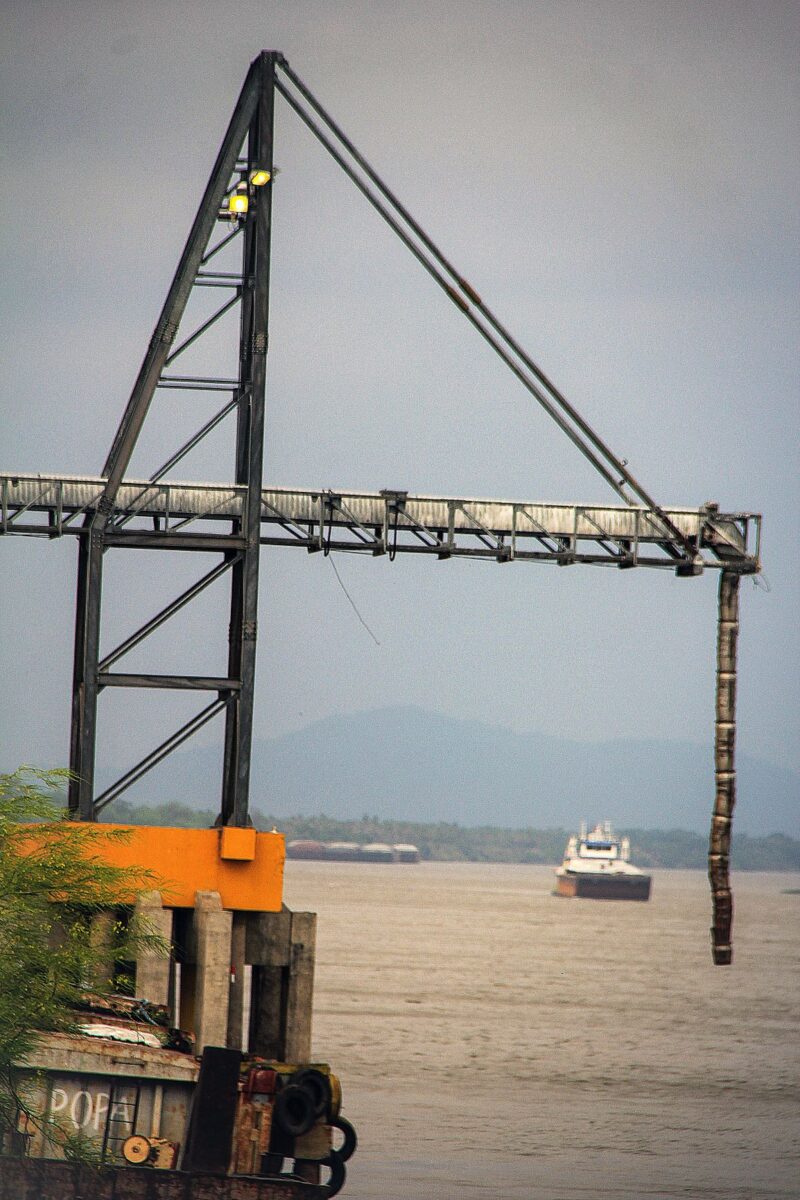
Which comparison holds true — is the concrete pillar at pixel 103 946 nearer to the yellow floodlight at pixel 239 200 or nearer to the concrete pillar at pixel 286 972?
the concrete pillar at pixel 286 972

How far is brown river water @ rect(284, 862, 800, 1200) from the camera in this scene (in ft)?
113

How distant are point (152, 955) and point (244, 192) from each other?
1179cm

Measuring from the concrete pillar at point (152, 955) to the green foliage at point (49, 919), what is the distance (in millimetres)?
117

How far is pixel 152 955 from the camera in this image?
2472cm

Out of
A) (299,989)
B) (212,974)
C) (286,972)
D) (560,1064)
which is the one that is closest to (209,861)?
(212,974)

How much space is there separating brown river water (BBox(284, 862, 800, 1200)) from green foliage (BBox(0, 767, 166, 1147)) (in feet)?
26.9

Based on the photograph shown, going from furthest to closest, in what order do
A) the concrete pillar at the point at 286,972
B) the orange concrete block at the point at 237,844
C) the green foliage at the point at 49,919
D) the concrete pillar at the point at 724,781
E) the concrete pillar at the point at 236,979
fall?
1. the concrete pillar at the point at 724,781
2. the concrete pillar at the point at 286,972
3. the concrete pillar at the point at 236,979
4. the orange concrete block at the point at 237,844
5. the green foliage at the point at 49,919

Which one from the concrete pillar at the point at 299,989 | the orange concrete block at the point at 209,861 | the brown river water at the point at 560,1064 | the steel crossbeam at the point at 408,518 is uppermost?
the steel crossbeam at the point at 408,518

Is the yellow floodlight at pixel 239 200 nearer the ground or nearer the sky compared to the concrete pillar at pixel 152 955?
nearer the sky

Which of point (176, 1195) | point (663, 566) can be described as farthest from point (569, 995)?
point (176, 1195)

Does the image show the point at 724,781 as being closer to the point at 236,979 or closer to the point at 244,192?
the point at 236,979

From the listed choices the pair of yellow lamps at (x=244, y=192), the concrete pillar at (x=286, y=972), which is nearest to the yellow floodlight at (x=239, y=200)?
the pair of yellow lamps at (x=244, y=192)

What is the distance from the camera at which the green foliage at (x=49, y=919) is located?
2083cm

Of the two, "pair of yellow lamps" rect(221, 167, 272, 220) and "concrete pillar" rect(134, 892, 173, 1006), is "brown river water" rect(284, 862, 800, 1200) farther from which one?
"pair of yellow lamps" rect(221, 167, 272, 220)
